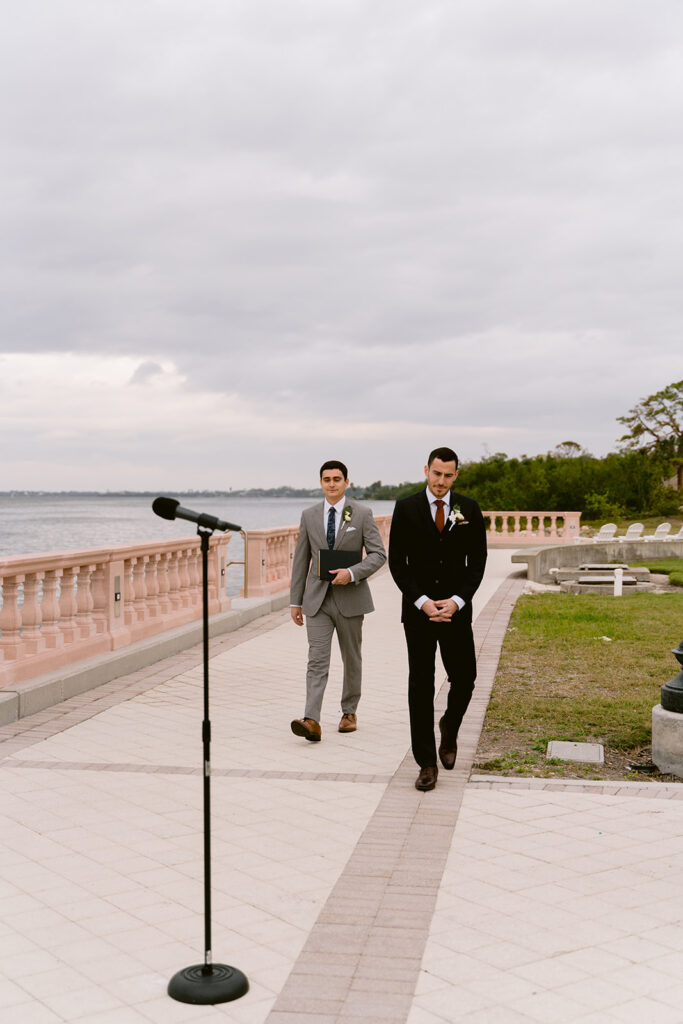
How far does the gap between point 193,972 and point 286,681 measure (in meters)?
6.58

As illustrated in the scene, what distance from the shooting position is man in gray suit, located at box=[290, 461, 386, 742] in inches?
303

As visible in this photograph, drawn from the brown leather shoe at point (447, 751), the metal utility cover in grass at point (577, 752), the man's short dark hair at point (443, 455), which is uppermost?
the man's short dark hair at point (443, 455)

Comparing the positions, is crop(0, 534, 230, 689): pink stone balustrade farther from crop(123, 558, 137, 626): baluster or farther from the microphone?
the microphone

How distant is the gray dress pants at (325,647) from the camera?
767 centimetres

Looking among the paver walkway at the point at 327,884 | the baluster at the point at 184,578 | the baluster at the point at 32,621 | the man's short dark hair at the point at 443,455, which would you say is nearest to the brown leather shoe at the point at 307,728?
the paver walkway at the point at 327,884

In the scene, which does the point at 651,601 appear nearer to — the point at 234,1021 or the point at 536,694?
the point at 536,694

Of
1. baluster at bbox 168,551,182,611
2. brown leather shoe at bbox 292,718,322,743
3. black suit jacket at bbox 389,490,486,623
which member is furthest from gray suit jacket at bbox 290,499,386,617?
baluster at bbox 168,551,182,611

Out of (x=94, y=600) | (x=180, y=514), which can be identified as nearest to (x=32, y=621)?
(x=94, y=600)

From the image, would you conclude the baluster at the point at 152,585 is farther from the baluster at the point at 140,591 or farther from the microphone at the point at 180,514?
the microphone at the point at 180,514

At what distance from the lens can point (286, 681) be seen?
10.4 m

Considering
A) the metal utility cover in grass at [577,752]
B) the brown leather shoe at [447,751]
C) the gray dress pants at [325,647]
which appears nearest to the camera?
the brown leather shoe at [447,751]

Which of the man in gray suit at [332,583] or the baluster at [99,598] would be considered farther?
the baluster at [99,598]

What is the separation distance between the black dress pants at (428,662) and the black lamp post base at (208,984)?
2774 millimetres

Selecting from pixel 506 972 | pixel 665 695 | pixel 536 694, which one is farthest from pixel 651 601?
pixel 506 972
